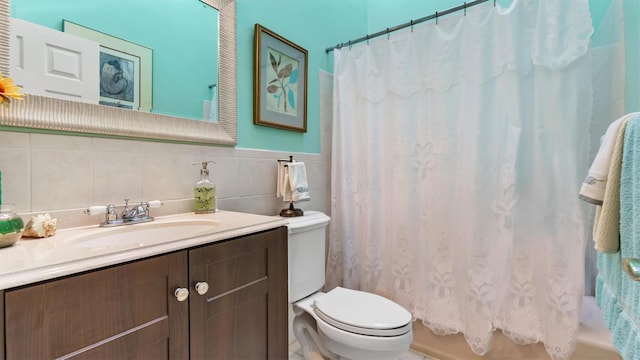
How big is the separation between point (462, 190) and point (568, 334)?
74 centimetres

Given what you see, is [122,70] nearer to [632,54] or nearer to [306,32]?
[306,32]

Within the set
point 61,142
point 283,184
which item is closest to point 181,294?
point 61,142

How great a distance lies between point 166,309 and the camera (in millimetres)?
706

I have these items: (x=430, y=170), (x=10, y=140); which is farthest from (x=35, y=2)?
(x=430, y=170)

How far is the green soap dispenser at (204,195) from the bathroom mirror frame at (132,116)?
0.18 metres

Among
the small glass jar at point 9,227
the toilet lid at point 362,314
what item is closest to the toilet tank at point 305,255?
the toilet lid at point 362,314

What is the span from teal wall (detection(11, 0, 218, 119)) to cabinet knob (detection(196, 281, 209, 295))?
0.76 m

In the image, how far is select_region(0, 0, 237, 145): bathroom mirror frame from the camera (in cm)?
84

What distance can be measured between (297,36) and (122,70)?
3.45ft

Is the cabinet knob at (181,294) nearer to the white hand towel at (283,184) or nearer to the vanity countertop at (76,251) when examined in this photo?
the vanity countertop at (76,251)

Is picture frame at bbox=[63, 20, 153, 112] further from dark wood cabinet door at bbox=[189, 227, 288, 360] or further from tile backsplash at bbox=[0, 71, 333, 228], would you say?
dark wood cabinet door at bbox=[189, 227, 288, 360]

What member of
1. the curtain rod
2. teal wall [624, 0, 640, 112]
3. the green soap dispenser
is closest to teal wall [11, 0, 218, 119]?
the green soap dispenser

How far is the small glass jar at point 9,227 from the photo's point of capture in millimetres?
679

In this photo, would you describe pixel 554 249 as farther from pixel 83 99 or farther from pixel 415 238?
pixel 83 99
